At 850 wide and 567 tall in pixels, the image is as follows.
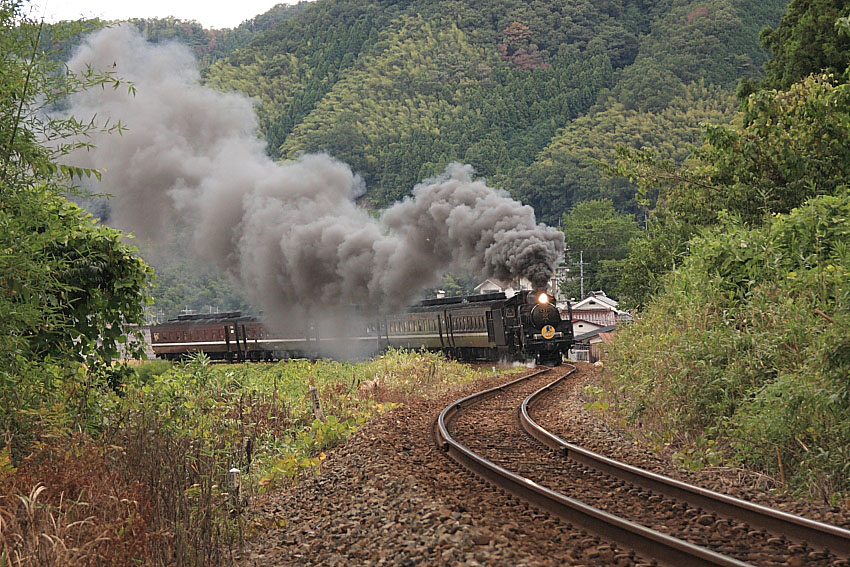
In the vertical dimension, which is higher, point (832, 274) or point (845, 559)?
point (832, 274)

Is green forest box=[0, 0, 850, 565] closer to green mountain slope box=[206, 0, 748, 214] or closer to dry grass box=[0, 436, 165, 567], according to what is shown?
dry grass box=[0, 436, 165, 567]

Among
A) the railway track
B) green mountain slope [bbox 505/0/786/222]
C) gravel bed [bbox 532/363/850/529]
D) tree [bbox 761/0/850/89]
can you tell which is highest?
green mountain slope [bbox 505/0/786/222]

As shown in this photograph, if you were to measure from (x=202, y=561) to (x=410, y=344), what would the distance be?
80.5ft

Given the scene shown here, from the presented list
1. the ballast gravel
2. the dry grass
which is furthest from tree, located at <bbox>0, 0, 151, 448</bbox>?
the ballast gravel

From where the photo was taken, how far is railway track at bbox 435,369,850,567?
5.63m

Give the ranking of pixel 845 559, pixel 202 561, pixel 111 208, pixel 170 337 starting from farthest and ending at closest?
pixel 170 337
pixel 111 208
pixel 202 561
pixel 845 559

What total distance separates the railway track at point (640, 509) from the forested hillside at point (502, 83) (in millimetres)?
64099

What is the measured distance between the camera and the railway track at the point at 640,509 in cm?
563

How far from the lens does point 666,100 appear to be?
88.4m

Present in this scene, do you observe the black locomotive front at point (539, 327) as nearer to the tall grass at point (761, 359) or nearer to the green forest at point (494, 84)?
the tall grass at point (761, 359)

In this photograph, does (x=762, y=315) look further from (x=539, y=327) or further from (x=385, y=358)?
(x=385, y=358)

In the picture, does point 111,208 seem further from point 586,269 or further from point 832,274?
point 586,269

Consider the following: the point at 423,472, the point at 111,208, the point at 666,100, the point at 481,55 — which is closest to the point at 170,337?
the point at 111,208

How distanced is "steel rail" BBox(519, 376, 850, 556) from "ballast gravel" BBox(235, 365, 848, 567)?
22.0 inches
